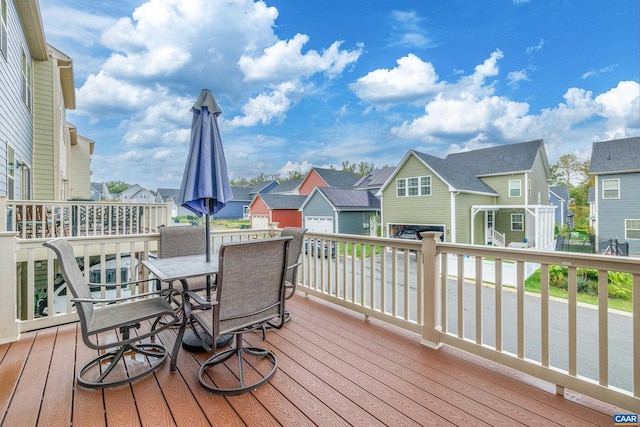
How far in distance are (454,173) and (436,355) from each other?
13.7 meters

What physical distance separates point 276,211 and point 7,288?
18788 millimetres

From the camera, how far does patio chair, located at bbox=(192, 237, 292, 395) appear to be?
1912 mm

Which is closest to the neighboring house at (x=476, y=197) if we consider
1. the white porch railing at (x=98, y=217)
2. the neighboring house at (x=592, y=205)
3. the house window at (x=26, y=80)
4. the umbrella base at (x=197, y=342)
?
the neighboring house at (x=592, y=205)

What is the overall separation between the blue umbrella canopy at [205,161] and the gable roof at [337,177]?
22.7m

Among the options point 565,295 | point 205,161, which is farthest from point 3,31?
point 565,295

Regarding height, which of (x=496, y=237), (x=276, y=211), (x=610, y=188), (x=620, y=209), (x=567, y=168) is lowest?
(x=496, y=237)

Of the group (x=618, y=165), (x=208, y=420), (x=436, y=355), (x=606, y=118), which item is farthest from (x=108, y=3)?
(x=618, y=165)

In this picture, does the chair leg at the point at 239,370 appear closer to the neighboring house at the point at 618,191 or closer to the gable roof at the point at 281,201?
the neighboring house at the point at 618,191

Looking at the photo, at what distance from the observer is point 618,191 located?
10.9 m

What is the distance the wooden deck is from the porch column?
13cm

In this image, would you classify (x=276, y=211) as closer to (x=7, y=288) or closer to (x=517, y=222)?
(x=517, y=222)

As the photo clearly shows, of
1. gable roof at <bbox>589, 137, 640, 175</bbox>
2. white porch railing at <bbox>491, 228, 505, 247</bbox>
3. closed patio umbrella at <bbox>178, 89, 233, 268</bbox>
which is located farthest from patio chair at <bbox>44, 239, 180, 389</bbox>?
white porch railing at <bbox>491, 228, 505, 247</bbox>

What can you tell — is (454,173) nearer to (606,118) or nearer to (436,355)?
(606,118)

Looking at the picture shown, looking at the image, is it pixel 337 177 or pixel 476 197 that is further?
pixel 337 177
